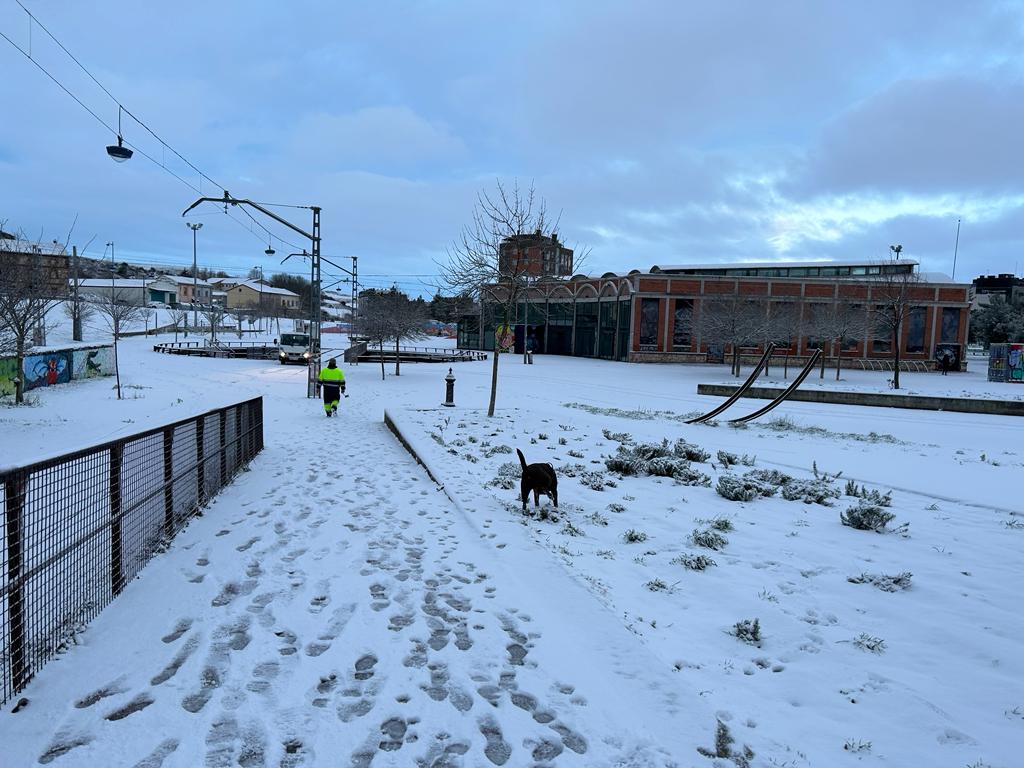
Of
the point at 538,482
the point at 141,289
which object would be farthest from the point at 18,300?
the point at 141,289

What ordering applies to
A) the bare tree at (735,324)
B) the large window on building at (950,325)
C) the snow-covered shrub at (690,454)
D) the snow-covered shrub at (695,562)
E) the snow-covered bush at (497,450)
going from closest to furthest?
the snow-covered shrub at (695,562), the snow-covered shrub at (690,454), the snow-covered bush at (497,450), the bare tree at (735,324), the large window on building at (950,325)

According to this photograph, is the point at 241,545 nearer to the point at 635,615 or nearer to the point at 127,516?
the point at 127,516

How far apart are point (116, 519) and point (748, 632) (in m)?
4.71

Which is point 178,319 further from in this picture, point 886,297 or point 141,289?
point 886,297

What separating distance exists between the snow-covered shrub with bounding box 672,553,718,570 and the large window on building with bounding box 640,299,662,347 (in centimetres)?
4434

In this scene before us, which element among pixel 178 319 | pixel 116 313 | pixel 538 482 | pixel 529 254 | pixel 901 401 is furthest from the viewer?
pixel 178 319

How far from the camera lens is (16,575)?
11.3ft

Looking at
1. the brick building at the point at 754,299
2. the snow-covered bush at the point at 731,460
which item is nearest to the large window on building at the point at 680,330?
the brick building at the point at 754,299

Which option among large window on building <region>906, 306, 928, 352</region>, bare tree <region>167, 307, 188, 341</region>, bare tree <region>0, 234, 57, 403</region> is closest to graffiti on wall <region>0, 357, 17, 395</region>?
bare tree <region>0, 234, 57, 403</region>

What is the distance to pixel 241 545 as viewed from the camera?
19.0ft

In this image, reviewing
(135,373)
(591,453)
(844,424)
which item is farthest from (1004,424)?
(135,373)

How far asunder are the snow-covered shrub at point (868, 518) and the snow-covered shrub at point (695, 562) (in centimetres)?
222

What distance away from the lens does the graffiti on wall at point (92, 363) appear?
26.8 meters

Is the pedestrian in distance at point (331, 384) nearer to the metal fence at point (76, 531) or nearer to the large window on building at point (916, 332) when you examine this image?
the metal fence at point (76, 531)
